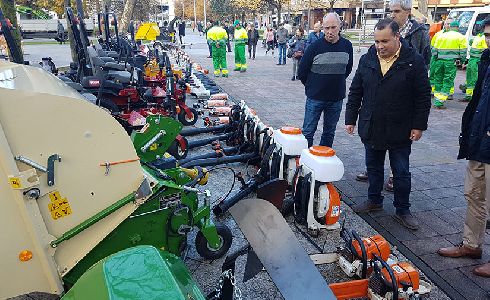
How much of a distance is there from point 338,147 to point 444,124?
280 cm

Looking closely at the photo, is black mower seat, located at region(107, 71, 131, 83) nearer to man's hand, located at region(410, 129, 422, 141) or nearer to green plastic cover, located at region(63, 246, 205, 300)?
man's hand, located at region(410, 129, 422, 141)

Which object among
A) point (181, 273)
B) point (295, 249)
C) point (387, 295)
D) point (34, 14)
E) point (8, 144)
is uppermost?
point (34, 14)

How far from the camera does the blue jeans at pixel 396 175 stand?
12.6 ft

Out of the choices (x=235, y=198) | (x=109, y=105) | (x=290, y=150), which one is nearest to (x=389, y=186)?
(x=290, y=150)

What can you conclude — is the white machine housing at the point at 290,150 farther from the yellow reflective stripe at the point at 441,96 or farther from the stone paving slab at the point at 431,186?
the yellow reflective stripe at the point at 441,96

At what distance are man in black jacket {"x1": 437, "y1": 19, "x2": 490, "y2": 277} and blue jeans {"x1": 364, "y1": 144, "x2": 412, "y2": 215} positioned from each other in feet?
1.88

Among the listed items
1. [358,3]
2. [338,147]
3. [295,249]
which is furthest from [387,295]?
[358,3]

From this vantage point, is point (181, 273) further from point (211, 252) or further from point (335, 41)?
point (335, 41)

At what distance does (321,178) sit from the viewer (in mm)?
3615

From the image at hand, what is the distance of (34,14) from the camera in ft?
96.4

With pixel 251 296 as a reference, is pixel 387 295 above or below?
above

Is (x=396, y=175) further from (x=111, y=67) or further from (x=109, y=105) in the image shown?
(x=111, y=67)

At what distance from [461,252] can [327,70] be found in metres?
2.47

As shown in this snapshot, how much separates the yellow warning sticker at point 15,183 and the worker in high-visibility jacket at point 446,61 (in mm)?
8893
